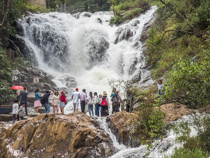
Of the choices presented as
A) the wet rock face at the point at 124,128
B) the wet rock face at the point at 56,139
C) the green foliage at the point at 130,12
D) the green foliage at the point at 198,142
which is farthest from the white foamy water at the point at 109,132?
the green foliage at the point at 130,12

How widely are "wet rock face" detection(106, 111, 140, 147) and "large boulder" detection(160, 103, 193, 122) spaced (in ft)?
4.02

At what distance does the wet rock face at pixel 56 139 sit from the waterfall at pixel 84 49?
11.2 m

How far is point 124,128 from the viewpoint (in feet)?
31.8

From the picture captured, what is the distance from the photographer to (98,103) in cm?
1359

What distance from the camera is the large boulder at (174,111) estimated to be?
9195 millimetres

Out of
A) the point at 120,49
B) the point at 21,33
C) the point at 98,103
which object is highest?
the point at 21,33

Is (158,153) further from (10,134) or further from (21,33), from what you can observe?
(21,33)

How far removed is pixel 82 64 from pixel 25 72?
7460 mm

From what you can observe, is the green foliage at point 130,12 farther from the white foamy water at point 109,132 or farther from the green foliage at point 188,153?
the green foliage at point 188,153

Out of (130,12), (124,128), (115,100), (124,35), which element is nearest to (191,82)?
(124,128)

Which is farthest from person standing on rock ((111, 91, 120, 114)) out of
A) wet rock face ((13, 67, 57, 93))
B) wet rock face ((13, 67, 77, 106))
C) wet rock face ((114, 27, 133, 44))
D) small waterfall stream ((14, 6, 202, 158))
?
wet rock face ((114, 27, 133, 44))

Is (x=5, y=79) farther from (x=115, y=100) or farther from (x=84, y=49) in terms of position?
(x=84, y=49)

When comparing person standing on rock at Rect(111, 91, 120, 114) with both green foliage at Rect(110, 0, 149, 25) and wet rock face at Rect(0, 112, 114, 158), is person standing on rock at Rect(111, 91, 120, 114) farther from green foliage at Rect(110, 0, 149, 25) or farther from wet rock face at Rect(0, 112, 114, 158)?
green foliage at Rect(110, 0, 149, 25)

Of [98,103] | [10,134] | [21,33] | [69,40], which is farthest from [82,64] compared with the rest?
[10,134]
